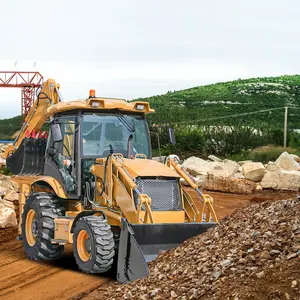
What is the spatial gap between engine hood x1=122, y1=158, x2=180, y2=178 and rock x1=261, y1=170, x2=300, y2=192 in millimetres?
10932

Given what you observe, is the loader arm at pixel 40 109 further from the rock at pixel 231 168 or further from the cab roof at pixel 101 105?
the rock at pixel 231 168

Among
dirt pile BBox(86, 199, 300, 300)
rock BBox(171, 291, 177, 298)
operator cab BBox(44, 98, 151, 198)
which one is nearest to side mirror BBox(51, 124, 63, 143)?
operator cab BBox(44, 98, 151, 198)

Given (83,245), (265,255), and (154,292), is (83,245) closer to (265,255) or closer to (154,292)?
(154,292)

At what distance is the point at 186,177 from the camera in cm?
1016

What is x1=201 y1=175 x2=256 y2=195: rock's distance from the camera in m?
20.3

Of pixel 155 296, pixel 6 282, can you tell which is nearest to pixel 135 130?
pixel 6 282

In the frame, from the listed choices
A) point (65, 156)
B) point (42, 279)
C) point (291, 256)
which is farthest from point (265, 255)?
point (65, 156)

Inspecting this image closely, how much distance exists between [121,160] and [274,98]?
57.2 m

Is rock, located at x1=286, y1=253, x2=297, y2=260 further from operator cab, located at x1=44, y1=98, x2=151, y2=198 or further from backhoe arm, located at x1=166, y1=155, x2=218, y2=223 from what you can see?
operator cab, located at x1=44, y1=98, x2=151, y2=198

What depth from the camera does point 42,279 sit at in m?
9.24

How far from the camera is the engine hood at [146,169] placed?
31.1 feet

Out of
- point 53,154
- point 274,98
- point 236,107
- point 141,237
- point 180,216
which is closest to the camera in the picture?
point 141,237

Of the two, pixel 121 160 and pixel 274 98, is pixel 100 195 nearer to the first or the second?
pixel 121 160

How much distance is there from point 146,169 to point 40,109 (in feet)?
13.1
